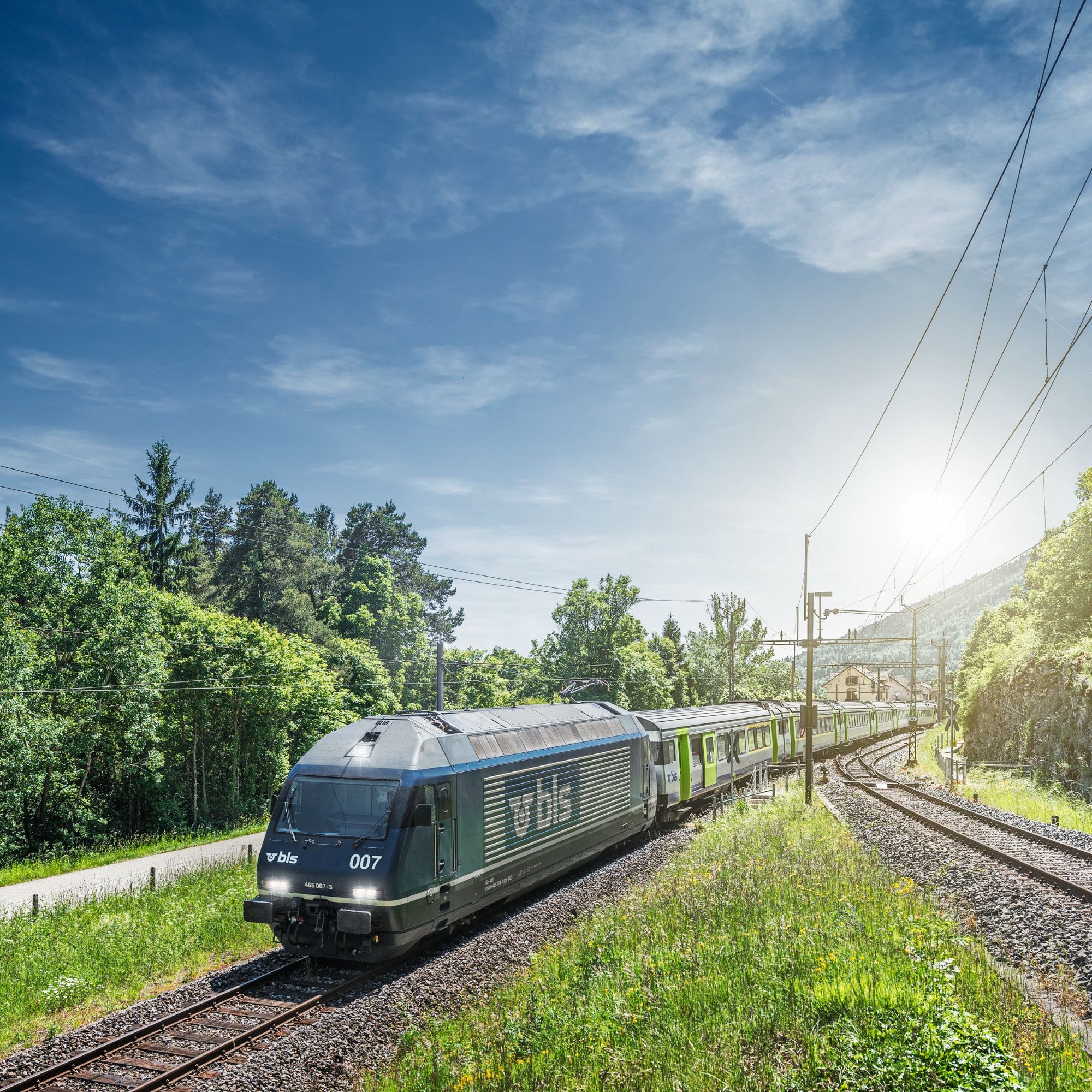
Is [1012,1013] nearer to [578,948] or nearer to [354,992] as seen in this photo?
[578,948]

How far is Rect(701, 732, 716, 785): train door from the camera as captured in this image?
2428cm

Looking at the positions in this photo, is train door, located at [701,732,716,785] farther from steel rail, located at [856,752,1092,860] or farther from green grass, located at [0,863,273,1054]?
green grass, located at [0,863,273,1054]

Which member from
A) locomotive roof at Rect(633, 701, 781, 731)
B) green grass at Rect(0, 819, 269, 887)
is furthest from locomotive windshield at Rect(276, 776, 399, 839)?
green grass at Rect(0, 819, 269, 887)

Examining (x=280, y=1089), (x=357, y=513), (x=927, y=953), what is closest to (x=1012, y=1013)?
(x=927, y=953)

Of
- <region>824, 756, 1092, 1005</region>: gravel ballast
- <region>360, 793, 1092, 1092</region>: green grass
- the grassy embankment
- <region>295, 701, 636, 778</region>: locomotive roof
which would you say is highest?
<region>295, 701, 636, 778</region>: locomotive roof

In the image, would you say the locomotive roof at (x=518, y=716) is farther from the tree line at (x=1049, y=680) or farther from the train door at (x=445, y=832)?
the tree line at (x=1049, y=680)

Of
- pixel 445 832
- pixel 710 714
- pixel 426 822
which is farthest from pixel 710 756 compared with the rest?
pixel 426 822

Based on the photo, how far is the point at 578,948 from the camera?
37.1ft

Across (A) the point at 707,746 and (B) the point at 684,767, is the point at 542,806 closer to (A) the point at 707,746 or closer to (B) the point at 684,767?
(B) the point at 684,767

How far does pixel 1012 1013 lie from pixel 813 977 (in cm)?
178

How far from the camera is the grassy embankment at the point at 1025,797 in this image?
22.5 meters

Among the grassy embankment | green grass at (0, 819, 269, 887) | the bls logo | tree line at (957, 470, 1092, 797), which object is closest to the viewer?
the bls logo

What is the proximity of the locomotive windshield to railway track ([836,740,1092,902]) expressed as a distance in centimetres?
1085

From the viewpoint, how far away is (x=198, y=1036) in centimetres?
912
